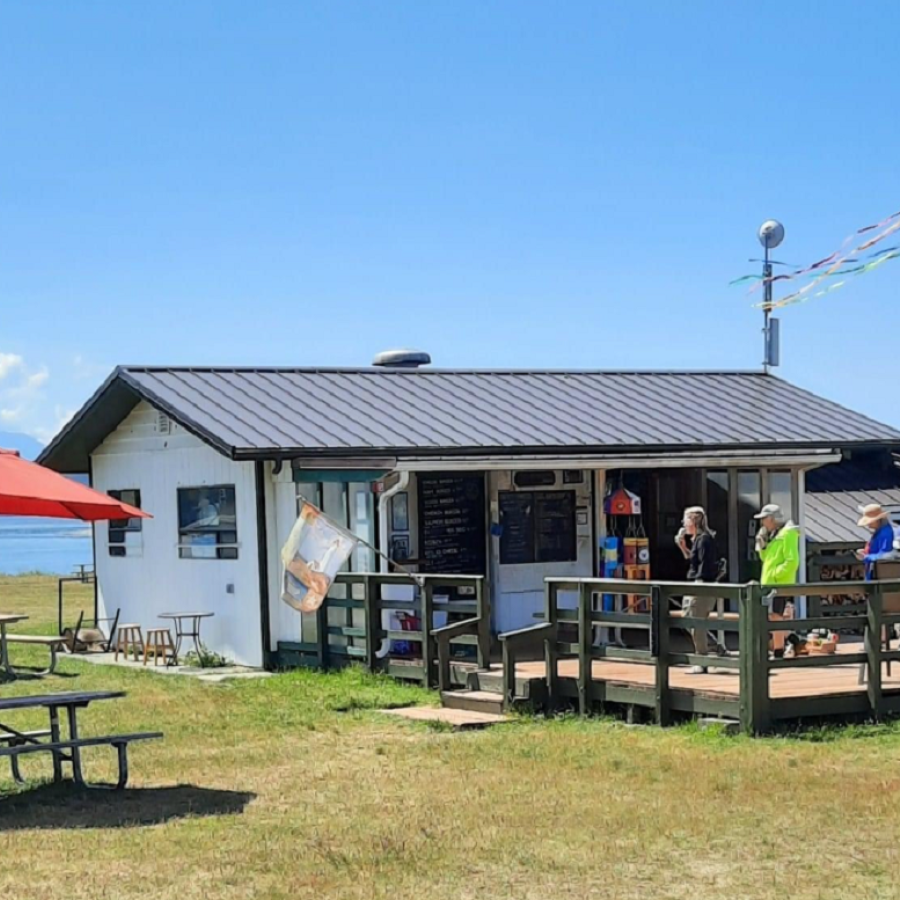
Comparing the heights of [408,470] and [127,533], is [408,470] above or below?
above

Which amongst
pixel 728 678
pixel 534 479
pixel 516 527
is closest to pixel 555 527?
pixel 516 527

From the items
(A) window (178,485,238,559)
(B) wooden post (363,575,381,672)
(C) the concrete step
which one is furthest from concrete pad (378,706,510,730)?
(A) window (178,485,238,559)

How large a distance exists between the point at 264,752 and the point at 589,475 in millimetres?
7511

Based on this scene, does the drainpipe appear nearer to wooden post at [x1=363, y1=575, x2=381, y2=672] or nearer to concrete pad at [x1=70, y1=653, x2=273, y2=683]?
wooden post at [x1=363, y1=575, x2=381, y2=672]

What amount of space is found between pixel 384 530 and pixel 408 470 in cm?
70

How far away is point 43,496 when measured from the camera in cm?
855

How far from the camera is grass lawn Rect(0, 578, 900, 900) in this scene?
671 cm

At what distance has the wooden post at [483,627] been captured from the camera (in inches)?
517

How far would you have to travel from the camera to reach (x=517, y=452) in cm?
1614

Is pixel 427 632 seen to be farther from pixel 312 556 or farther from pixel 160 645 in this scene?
pixel 160 645

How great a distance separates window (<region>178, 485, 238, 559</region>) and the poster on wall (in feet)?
5.57

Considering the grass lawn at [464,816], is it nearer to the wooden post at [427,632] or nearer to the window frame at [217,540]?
the wooden post at [427,632]

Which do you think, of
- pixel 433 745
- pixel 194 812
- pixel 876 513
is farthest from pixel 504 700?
pixel 194 812

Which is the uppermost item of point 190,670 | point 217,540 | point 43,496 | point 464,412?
point 464,412
